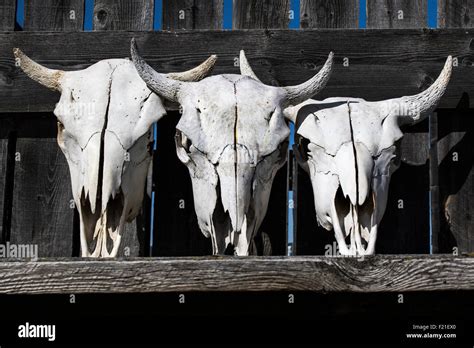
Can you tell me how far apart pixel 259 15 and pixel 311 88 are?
2.88 ft

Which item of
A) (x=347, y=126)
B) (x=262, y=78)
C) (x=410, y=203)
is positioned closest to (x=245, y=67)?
(x=262, y=78)

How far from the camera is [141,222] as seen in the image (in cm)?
490

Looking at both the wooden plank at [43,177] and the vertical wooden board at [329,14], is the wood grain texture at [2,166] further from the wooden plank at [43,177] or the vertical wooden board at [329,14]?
the vertical wooden board at [329,14]

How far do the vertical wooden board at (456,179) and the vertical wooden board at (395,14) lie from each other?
0.46 m

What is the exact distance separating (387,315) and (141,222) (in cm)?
131

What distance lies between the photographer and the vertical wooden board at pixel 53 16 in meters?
5.20

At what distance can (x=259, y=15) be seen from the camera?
5156 mm

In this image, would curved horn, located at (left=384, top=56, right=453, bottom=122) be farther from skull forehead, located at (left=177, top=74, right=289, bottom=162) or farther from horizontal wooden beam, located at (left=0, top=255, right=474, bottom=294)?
horizontal wooden beam, located at (left=0, top=255, right=474, bottom=294)

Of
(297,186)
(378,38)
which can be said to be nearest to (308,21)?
(378,38)

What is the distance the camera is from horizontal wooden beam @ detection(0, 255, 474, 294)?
3.68 metres

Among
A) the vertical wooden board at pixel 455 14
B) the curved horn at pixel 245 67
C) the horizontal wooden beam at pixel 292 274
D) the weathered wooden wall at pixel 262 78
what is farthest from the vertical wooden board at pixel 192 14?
the horizontal wooden beam at pixel 292 274

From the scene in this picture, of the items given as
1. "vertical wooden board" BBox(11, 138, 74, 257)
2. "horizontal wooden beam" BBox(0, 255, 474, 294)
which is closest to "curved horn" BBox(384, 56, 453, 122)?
"horizontal wooden beam" BBox(0, 255, 474, 294)

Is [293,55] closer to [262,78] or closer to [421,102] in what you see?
[262,78]

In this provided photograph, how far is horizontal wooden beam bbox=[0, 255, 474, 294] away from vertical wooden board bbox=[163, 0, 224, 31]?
5.80 ft
